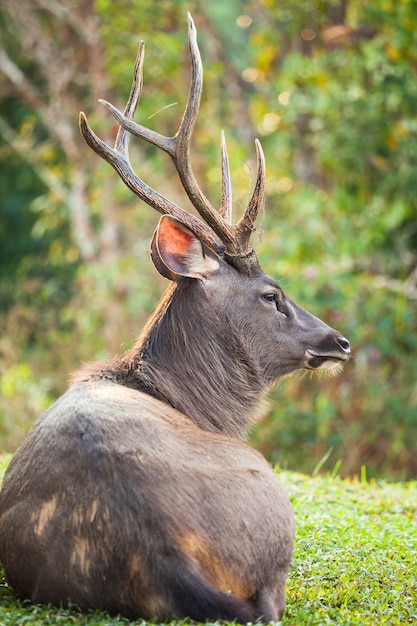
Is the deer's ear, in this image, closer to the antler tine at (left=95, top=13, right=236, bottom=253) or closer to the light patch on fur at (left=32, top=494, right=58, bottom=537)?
the antler tine at (left=95, top=13, right=236, bottom=253)

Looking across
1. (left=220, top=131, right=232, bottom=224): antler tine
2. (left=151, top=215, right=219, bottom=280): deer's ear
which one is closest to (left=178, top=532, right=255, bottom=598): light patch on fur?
(left=151, top=215, right=219, bottom=280): deer's ear

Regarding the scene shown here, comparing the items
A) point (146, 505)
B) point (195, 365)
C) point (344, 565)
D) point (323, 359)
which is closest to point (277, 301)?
point (323, 359)

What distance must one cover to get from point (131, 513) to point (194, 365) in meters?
1.36

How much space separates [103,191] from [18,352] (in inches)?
93.4

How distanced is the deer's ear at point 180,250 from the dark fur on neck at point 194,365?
0.12 m

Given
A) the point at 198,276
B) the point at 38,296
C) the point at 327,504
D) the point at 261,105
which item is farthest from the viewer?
the point at 38,296

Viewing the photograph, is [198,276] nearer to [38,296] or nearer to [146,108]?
[146,108]

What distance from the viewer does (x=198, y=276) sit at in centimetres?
506

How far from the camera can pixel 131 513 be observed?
3.79 metres

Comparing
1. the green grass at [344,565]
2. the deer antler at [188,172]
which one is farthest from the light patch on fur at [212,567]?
the deer antler at [188,172]

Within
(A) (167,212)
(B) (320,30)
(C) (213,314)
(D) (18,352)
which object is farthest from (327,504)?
(B) (320,30)

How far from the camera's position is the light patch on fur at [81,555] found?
383 cm

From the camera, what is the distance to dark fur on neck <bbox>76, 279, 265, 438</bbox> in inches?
192

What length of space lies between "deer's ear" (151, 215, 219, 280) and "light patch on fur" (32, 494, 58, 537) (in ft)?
4.62
